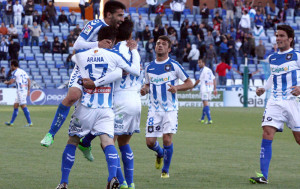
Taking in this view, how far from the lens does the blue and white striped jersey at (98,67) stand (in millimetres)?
7145

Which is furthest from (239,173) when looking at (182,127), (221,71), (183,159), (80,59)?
(221,71)

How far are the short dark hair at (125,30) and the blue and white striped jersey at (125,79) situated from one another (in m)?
0.06

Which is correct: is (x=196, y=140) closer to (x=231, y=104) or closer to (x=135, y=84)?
(x=135, y=84)

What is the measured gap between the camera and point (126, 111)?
311 inches

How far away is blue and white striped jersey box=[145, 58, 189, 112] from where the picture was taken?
970 centimetres

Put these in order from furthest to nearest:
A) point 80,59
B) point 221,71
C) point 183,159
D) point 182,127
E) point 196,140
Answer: point 221,71 → point 182,127 → point 196,140 → point 183,159 → point 80,59

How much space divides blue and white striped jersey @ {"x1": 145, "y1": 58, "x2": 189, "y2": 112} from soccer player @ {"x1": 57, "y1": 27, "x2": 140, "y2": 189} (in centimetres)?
250

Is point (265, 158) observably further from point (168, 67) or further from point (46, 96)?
point (46, 96)

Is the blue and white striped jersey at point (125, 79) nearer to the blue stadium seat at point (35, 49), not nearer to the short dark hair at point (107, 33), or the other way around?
the short dark hair at point (107, 33)

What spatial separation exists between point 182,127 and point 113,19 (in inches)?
480

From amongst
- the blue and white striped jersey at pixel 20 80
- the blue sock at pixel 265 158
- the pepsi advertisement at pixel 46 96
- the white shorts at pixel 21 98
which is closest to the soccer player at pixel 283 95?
the blue sock at pixel 265 158

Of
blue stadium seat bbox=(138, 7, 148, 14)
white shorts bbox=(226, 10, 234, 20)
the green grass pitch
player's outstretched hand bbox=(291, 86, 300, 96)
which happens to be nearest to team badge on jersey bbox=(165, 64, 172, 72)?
the green grass pitch

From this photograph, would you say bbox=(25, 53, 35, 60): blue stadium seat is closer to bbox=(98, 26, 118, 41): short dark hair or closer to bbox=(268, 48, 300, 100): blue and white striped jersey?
bbox=(268, 48, 300, 100): blue and white striped jersey

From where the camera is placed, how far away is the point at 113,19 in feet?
25.4
